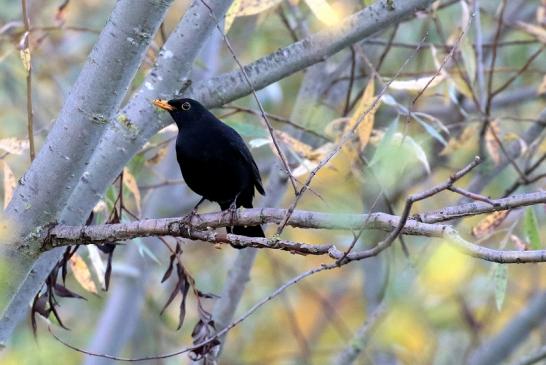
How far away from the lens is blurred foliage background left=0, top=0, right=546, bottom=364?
Answer: 3949 millimetres

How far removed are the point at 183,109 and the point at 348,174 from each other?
873 mm

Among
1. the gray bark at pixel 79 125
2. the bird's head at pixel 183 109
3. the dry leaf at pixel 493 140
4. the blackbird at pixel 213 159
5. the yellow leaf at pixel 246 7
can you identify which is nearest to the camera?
the gray bark at pixel 79 125

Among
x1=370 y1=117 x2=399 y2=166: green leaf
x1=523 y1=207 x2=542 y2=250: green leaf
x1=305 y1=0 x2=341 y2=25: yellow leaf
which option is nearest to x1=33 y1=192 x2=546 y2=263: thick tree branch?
x1=370 y1=117 x2=399 y2=166: green leaf

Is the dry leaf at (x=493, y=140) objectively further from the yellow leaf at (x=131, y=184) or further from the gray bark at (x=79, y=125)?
the gray bark at (x=79, y=125)

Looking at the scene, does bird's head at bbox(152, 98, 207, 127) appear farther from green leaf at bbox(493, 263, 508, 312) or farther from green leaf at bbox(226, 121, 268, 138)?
green leaf at bbox(493, 263, 508, 312)

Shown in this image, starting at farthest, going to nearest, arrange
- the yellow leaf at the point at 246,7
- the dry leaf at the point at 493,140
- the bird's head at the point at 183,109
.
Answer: the dry leaf at the point at 493,140
the yellow leaf at the point at 246,7
the bird's head at the point at 183,109

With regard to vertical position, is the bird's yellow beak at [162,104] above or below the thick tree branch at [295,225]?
above

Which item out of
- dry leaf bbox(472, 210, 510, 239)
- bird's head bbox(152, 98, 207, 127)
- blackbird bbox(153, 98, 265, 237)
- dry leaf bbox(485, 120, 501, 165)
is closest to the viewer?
bird's head bbox(152, 98, 207, 127)

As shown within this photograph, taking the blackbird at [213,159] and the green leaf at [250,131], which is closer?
the green leaf at [250,131]

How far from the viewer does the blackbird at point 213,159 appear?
14.9ft

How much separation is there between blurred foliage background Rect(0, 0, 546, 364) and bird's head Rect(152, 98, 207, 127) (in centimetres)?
18

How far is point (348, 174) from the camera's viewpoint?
15.3 ft

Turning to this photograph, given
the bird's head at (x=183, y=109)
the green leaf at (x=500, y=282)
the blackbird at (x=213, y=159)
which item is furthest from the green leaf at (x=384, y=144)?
the blackbird at (x=213, y=159)

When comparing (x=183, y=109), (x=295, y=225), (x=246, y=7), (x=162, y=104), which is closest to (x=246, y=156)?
(x=183, y=109)
